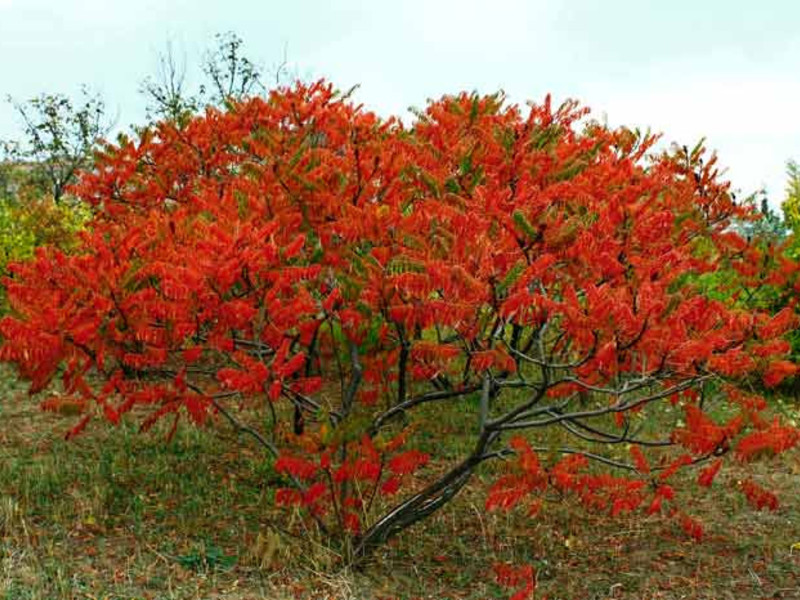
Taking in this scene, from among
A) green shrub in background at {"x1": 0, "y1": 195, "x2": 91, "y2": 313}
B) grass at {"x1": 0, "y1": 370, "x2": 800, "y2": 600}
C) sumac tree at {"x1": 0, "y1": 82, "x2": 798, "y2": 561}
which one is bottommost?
grass at {"x1": 0, "y1": 370, "x2": 800, "y2": 600}

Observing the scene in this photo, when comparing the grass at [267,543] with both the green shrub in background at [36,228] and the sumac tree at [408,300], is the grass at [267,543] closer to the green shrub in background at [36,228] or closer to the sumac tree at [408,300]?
the sumac tree at [408,300]

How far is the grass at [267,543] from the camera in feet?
15.9

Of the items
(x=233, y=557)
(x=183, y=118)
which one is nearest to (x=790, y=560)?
(x=233, y=557)

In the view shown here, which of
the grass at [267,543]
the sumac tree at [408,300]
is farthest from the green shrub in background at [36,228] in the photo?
the sumac tree at [408,300]

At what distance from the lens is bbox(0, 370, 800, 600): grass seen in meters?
4.85

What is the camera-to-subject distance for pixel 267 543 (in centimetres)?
510

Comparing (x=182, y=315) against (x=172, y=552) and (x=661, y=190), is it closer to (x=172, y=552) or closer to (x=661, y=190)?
(x=172, y=552)

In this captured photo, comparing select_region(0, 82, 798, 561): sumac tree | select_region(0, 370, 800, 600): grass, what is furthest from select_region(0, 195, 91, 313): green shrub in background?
select_region(0, 82, 798, 561): sumac tree

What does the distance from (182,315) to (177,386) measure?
2.06ft

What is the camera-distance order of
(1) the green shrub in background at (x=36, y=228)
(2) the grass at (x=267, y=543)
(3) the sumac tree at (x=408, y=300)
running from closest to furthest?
(3) the sumac tree at (x=408, y=300)
(2) the grass at (x=267, y=543)
(1) the green shrub in background at (x=36, y=228)

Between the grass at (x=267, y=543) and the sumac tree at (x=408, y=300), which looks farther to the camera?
the grass at (x=267, y=543)

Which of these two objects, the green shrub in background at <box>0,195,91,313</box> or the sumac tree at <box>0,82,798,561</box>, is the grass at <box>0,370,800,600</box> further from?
the green shrub in background at <box>0,195,91,313</box>

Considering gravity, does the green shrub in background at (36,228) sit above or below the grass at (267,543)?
above

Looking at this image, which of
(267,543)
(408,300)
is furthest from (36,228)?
(408,300)
